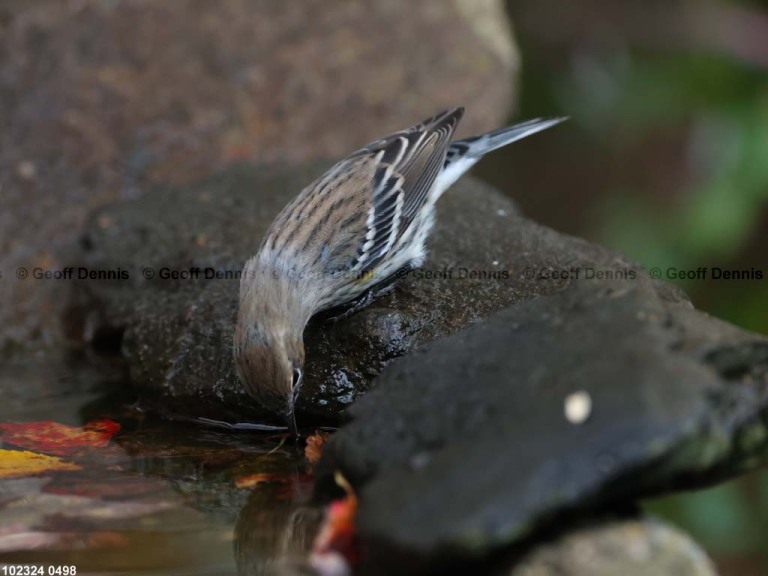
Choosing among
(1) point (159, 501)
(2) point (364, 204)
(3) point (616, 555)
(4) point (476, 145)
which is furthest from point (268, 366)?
(4) point (476, 145)

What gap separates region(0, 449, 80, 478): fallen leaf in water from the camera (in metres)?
3.75

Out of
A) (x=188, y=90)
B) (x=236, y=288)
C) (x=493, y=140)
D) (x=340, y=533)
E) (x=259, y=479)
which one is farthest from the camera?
(x=188, y=90)

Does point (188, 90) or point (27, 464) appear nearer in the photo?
point (27, 464)

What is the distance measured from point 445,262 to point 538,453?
2.13m

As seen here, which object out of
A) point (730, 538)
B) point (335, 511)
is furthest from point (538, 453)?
point (730, 538)

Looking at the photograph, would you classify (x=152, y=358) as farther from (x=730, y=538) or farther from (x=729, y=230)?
(x=729, y=230)

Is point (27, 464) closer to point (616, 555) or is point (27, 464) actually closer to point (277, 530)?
point (277, 530)

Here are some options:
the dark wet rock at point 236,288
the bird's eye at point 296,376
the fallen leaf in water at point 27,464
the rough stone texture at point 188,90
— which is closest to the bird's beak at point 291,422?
the bird's eye at point 296,376

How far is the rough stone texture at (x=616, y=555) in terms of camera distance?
8.43 ft

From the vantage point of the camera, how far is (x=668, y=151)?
314 inches

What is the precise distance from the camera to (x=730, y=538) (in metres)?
5.85

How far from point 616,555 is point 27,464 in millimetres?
2399

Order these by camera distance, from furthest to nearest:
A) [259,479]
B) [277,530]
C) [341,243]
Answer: [341,243], [259,479], [277,530]

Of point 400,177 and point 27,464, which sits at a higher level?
point 400,177
